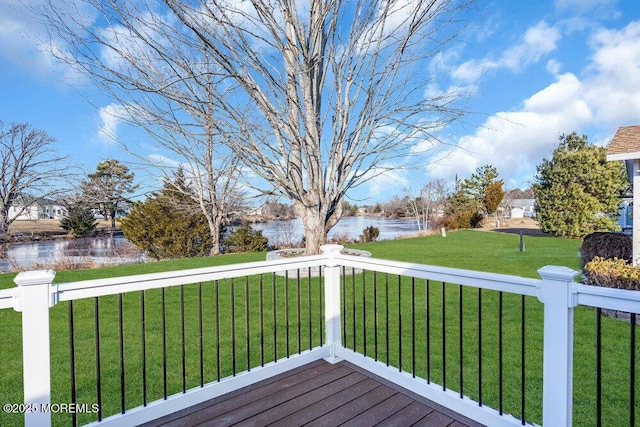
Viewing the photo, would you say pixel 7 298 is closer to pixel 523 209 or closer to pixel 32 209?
pixel 32 209

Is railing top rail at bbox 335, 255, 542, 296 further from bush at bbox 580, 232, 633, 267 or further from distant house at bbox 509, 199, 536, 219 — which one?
distant house at bbox 509, 199, 536, 219

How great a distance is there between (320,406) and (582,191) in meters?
15.4

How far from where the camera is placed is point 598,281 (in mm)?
4707

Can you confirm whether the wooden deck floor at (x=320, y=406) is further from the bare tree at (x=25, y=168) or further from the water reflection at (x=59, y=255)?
the bare tree at (x=25, y=168)

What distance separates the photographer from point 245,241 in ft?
40.8

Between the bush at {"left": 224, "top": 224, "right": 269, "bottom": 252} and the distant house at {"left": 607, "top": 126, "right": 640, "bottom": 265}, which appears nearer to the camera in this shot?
the distant house at {"left": 607, "top": 126, "right": 640, "bottom": 265}

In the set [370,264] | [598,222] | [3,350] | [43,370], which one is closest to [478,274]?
[370,264]

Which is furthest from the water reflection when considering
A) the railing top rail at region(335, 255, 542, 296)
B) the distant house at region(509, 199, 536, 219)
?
the distant house at region(509, 199, 536, 219)

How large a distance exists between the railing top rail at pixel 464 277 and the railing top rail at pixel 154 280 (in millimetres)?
→ 579

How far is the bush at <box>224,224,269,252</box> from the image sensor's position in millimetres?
12414

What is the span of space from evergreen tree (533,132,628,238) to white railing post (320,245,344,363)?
14.6 m

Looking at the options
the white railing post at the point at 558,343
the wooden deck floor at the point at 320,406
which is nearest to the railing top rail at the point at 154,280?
the wooden deck floor at the point at 320,406

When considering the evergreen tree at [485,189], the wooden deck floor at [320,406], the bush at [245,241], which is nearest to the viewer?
the wooden deck floor at [320,406]

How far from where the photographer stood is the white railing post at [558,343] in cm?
142
